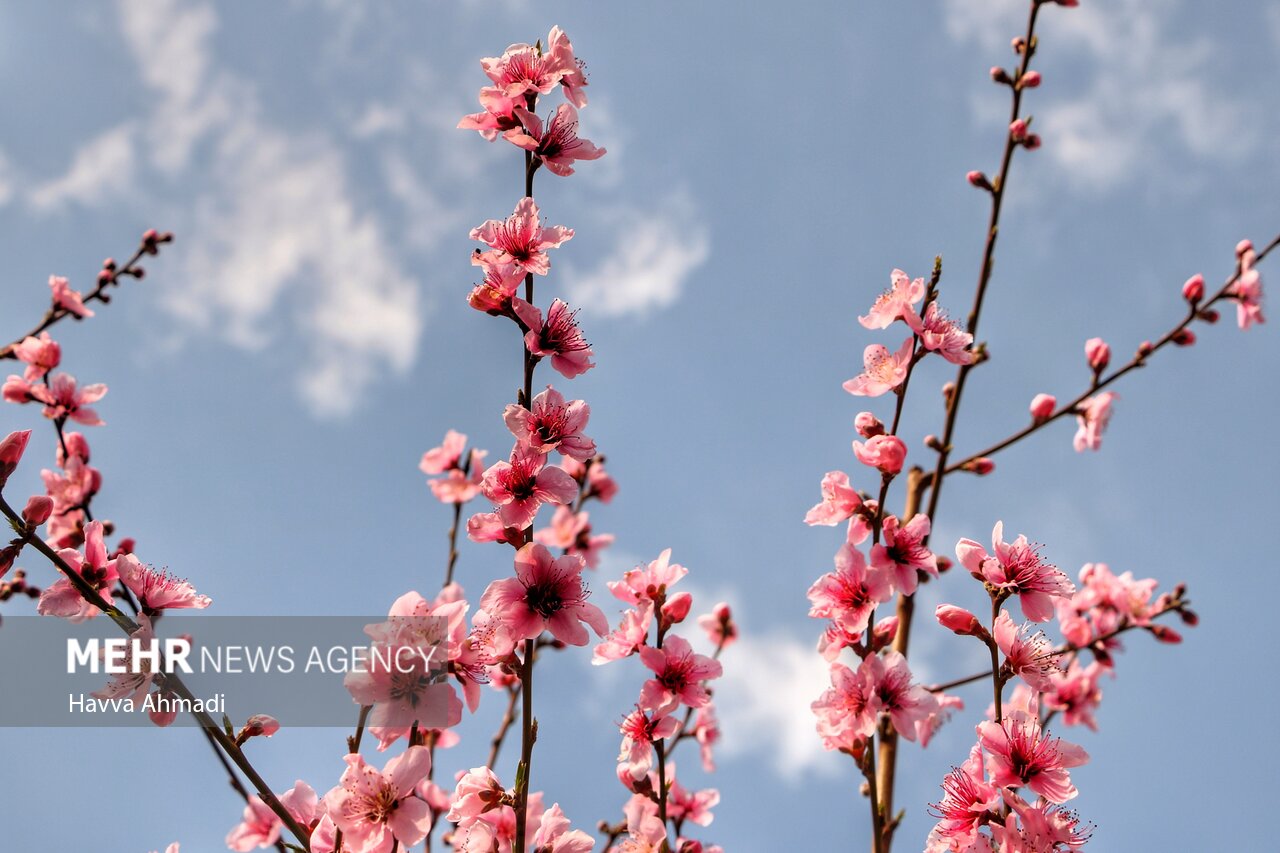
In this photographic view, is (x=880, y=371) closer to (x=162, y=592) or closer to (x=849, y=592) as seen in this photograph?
(x=849, y=592)

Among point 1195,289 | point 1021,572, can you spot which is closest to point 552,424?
point 1021,572

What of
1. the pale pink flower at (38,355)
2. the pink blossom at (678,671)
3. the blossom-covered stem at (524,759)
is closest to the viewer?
the blossom-covered stem at (524,759)

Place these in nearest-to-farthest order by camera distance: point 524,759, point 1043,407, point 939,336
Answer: point 524,759
point 939,336
point 1043,407

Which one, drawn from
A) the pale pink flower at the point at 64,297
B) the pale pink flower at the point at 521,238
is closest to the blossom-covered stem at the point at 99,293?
the pale pink flower at the point at 64,297

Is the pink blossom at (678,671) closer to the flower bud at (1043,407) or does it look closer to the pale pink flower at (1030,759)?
the pale pink flower at (1030,759)

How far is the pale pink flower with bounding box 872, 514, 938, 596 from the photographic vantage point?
2.06m

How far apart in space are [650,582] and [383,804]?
85cm

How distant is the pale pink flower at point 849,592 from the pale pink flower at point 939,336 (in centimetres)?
59

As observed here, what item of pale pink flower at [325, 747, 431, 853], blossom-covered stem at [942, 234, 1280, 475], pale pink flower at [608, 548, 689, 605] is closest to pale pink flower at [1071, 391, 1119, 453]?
blossom-covered stem at [942, 234, 1280, 475]

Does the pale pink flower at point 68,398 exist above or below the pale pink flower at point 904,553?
above

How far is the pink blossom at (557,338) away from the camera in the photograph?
193 cm

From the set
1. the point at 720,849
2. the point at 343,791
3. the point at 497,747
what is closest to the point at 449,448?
the point at 497,747

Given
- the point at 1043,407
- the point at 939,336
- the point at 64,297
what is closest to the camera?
the point at 939,336

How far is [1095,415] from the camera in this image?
319 centimetres
